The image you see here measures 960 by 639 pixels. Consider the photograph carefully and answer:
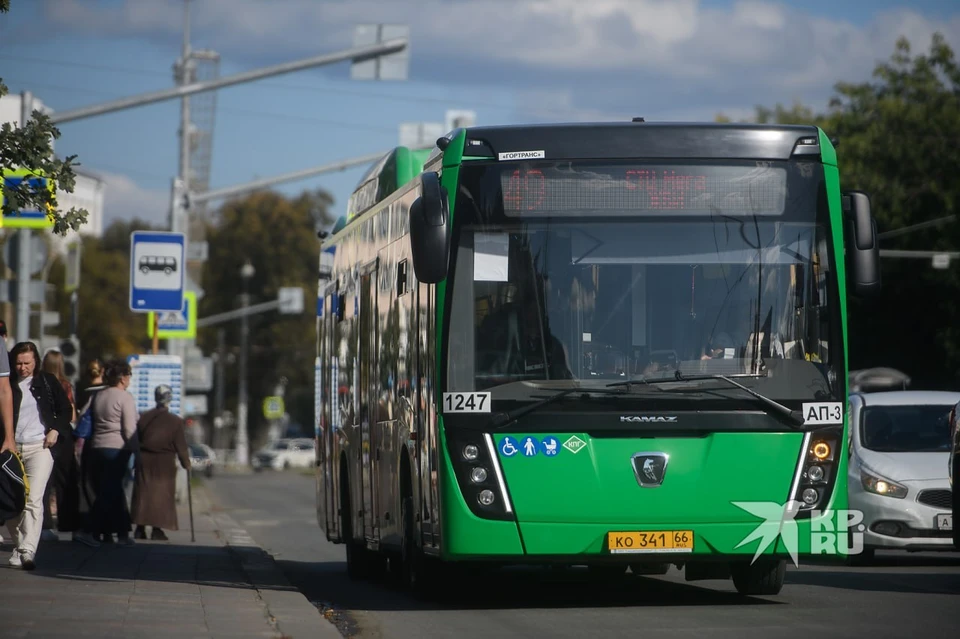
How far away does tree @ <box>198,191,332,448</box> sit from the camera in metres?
86.8

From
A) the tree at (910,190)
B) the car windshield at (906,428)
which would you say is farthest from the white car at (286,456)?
the car windshield at (906,428)

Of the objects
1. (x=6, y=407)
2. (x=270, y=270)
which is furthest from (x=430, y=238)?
(x=270, y=270)

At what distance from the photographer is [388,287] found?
43.6 ft

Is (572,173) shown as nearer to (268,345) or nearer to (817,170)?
(817,170)

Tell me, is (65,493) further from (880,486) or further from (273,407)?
(273,407)

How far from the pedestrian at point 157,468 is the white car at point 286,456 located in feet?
208

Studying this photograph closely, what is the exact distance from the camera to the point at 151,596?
11914 mm

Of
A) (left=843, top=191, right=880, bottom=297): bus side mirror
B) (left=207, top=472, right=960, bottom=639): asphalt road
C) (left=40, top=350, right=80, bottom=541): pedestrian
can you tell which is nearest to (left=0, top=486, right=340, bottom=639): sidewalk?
(left=207, top=472, right=960, bottom=639): asphalt road

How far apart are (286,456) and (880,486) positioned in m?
75.9

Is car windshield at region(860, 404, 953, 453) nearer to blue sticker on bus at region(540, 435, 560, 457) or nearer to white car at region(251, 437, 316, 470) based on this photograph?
blue sticker on bus at region(540, 435, 560, 457)

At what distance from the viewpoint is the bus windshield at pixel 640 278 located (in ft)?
36.2

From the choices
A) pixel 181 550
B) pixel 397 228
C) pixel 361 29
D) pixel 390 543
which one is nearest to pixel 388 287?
pixel 397 228

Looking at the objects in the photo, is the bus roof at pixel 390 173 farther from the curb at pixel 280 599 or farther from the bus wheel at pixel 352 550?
the curb at pixel 280 599

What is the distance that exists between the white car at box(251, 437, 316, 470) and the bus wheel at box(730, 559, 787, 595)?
71.8 meters
